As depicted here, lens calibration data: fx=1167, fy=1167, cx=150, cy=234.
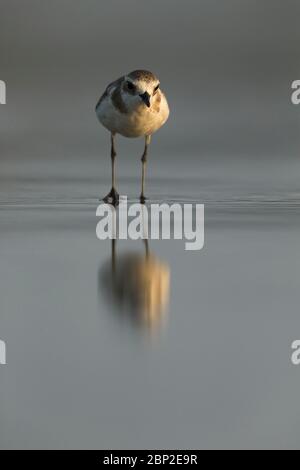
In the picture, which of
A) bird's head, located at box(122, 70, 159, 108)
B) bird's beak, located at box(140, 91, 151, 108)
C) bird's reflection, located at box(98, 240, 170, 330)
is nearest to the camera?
bird's reflection, located at box(98, 240, 170, 330)

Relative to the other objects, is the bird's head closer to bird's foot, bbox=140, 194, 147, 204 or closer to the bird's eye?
the bird's eye

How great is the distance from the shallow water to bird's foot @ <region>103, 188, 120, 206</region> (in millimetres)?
1379

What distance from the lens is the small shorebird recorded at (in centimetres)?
1122

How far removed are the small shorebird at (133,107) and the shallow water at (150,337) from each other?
2.09 meters

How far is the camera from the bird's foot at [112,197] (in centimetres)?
1094

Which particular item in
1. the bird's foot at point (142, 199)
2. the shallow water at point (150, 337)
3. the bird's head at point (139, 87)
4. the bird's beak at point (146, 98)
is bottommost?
the shallow water at point (150, 337)

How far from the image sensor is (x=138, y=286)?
6.77m

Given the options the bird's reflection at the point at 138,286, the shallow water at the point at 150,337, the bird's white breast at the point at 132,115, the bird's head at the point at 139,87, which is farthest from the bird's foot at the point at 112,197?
the bird's reflection at the point at 138,286

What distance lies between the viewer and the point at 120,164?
14438mm

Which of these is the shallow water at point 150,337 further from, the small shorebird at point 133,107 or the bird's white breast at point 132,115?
the bird's white breast at point 132,115

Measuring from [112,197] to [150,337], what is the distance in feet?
18.5

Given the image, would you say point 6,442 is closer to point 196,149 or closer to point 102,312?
point 102,312

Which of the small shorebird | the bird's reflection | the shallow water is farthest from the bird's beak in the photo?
the bird's reflection

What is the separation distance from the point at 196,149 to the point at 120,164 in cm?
168
